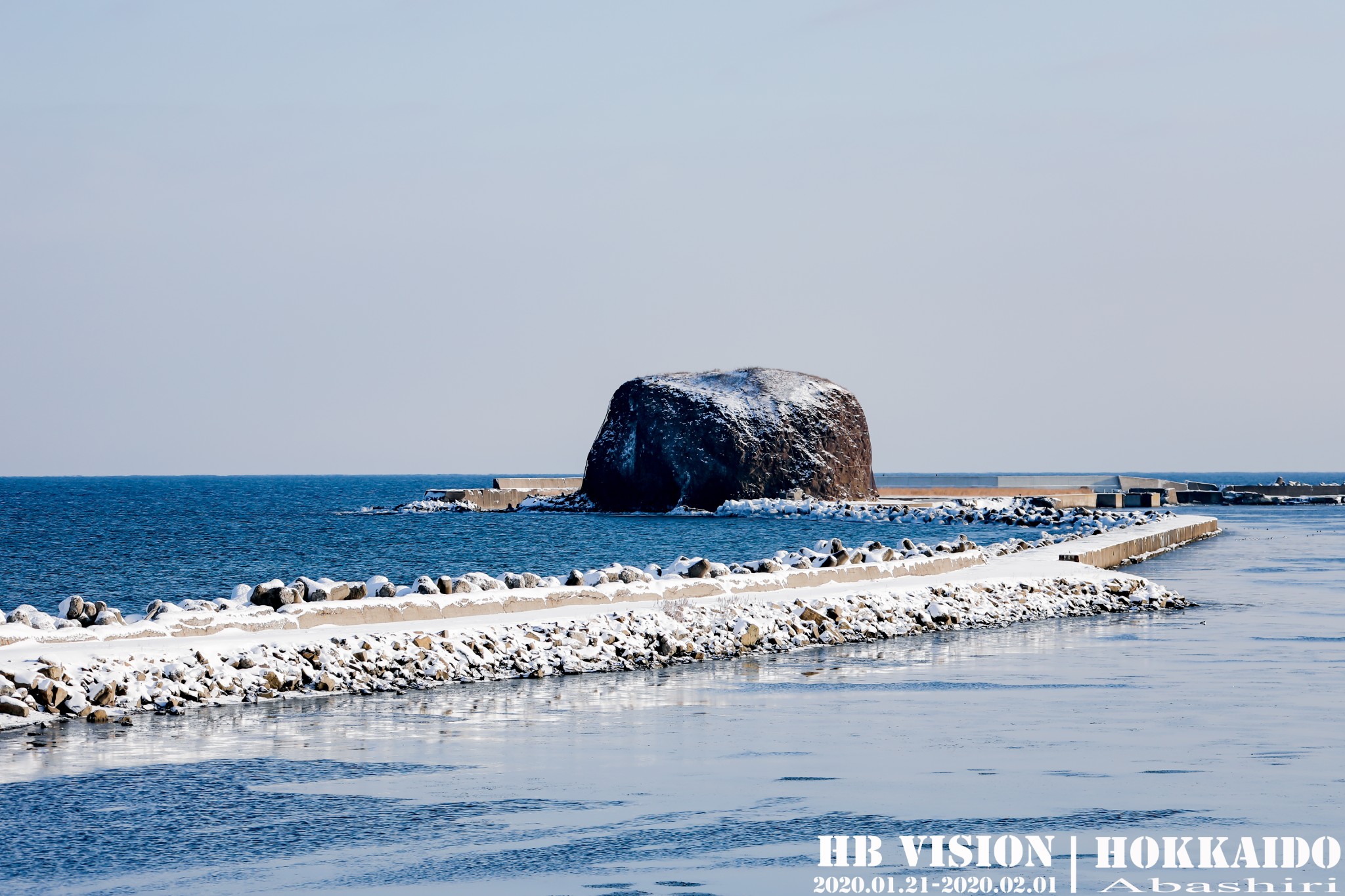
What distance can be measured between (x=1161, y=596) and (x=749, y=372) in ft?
164

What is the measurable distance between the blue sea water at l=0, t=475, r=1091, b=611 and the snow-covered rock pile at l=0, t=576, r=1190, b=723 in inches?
514

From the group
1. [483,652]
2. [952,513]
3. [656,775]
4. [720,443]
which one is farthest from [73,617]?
[720,443]

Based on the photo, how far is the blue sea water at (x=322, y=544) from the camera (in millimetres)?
33562

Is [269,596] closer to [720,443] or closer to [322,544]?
[322,544]

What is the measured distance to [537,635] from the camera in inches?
639

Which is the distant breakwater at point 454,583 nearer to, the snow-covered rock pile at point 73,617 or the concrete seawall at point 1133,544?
the snow-covered rock pile at point 73,617

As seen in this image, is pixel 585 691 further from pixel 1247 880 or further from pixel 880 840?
pixel 1247 880

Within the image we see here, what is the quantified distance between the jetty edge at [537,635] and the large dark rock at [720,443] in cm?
4363

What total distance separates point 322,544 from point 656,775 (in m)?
40.0

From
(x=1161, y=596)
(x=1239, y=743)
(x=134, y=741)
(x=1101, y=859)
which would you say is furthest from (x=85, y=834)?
(x=1161, y=596)

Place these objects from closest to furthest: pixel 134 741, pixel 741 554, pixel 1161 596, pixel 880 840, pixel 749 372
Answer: pixel 880 840 → pixel 134 741 → pixel 1161 596 → pixel 741 554 → pixel 749 372

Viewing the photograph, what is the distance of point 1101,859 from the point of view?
23.5ft

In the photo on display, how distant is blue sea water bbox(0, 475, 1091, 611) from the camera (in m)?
33.6

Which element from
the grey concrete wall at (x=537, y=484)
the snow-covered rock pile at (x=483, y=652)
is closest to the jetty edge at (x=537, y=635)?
the snow-covered rock pile at (x=483, y=652)
